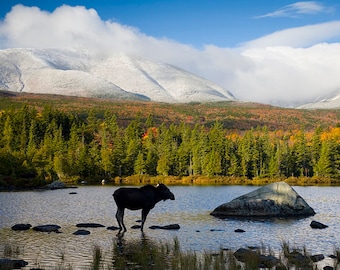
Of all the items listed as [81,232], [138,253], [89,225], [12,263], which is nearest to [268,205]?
[89,225]

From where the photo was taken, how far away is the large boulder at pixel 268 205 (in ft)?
116

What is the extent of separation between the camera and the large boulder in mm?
35375

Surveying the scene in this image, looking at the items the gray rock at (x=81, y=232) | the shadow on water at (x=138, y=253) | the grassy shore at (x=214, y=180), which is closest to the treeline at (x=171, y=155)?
the grassy shore at (x=214, y=180)

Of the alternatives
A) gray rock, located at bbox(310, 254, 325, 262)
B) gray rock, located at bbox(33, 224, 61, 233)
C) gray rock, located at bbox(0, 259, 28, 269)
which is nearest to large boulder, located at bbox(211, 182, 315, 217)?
gray rock, located at bbox(33, 224, 61, 233)

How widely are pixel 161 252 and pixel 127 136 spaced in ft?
357

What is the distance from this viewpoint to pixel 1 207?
131 feet

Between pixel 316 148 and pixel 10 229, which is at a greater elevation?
pixel 316 148

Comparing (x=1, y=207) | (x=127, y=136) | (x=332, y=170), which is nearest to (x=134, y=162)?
(x=127, y=136)

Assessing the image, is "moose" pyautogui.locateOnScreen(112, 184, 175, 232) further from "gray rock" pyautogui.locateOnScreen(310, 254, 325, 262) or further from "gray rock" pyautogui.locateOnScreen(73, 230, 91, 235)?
"gray rock" pyautogui.locateOnScreen(310, 254, 325, 262)

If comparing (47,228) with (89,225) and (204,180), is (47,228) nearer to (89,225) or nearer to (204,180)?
(89,225)

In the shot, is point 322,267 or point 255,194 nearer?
point 322,267

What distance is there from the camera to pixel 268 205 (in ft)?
118

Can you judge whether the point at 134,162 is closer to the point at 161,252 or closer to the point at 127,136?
the point at 127,136

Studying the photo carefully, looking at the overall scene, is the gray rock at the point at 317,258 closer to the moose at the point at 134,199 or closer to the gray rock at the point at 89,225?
the moose at the point at 134,199
